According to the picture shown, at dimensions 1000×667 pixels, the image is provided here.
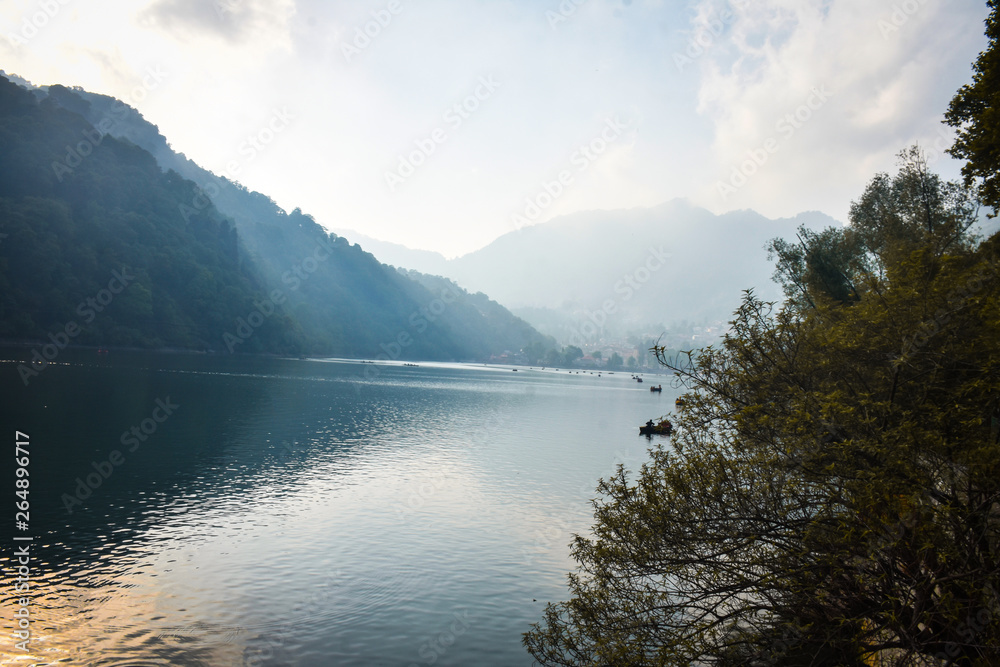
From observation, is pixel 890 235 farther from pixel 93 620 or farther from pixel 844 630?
pixel 93 620

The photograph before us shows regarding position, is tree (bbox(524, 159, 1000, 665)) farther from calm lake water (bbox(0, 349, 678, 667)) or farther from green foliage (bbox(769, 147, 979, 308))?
green foliage (bbox(769, 147, 979, 308))

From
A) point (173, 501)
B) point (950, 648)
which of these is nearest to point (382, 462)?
point (173, 501)

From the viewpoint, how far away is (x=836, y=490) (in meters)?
9.99

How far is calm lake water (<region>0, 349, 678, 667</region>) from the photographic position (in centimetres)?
1495

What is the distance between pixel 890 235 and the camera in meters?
31.7

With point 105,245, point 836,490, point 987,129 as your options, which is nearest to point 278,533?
point 836,490

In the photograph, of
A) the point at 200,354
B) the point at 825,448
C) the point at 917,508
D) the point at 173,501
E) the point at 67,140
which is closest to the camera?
the point at 917,508

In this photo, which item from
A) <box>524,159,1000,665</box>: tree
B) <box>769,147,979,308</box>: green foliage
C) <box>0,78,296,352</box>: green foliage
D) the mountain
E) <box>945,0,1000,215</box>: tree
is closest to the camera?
<box>524,159,1000,665</box>: tree

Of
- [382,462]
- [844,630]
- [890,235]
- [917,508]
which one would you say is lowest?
[382,462]

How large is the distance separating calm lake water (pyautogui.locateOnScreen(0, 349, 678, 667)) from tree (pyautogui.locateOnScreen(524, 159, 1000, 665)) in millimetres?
6755

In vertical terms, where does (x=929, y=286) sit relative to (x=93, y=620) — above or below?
above

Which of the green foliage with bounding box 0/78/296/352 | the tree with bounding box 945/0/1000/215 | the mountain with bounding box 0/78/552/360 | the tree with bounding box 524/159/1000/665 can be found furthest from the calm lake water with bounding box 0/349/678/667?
the mountain with bounding box 0/78/552/360

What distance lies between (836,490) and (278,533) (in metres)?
21.7

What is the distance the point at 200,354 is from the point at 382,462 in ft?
403
